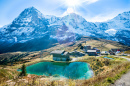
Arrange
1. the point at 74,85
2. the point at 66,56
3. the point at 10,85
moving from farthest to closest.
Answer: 1. the point at 66,56
2. the point at 10,85
3. the point at 74,85

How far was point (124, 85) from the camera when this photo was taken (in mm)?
5137

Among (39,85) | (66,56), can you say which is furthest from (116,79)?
(66,56)

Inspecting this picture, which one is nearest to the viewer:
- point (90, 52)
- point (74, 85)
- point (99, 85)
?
point (99, 85)

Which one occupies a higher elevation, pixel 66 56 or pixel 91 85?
pixel 91 85

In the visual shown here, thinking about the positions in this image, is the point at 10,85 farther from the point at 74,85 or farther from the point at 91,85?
the point at 91,85

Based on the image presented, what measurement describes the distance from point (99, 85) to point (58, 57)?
182 feet

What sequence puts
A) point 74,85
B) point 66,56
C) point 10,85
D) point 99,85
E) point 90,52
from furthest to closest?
point 90,52
point 66,56
point 10,85
point 74,85
point 99,85

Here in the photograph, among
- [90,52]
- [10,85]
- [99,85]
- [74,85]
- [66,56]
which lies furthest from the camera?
[90,52]

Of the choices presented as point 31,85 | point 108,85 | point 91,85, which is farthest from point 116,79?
point 31,85

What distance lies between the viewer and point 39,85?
564cm

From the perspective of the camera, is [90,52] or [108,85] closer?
[108,85]

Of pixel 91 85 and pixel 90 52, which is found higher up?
pixel 91 85

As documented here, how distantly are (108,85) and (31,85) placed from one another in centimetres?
568

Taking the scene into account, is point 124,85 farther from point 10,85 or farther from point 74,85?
point 10,85
